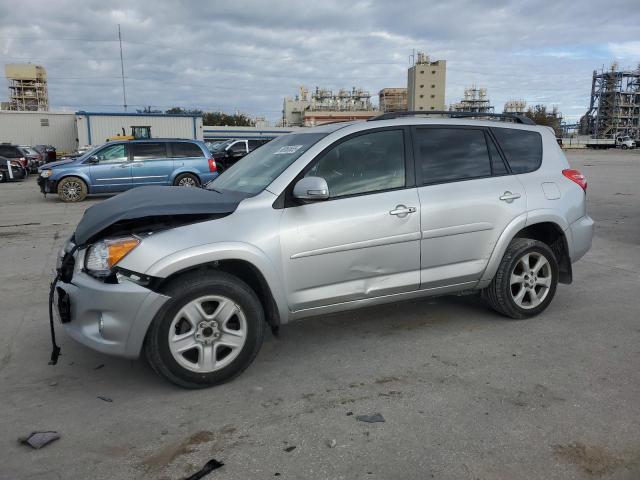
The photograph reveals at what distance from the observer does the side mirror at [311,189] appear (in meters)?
3.65

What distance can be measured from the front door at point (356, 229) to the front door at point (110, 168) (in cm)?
1286

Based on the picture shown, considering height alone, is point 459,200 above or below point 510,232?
above

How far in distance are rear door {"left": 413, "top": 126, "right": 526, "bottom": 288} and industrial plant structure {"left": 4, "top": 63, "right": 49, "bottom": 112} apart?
125842mm

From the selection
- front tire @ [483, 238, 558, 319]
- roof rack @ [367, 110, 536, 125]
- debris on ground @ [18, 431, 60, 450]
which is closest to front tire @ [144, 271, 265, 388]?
debris on ground @ [18, 431, 60, 450]

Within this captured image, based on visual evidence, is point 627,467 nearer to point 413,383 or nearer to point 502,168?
point 413,383

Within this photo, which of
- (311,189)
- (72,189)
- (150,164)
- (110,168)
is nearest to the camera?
(311,189)

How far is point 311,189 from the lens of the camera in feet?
12.0

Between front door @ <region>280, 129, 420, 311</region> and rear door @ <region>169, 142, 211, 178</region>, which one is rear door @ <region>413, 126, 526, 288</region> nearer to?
front door @ <region>280, 129, 420, 311</region>

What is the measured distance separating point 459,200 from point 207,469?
283 centimetres

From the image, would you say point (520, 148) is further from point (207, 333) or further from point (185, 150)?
point (185, 150)

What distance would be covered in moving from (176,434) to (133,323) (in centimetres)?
74

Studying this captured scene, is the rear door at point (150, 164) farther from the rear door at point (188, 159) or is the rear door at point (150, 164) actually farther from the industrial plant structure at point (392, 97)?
Result: the industrial plant structure at point (392, 97)

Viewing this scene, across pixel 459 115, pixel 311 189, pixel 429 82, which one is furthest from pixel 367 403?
pixel 429 82

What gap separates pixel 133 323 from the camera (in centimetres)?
334
